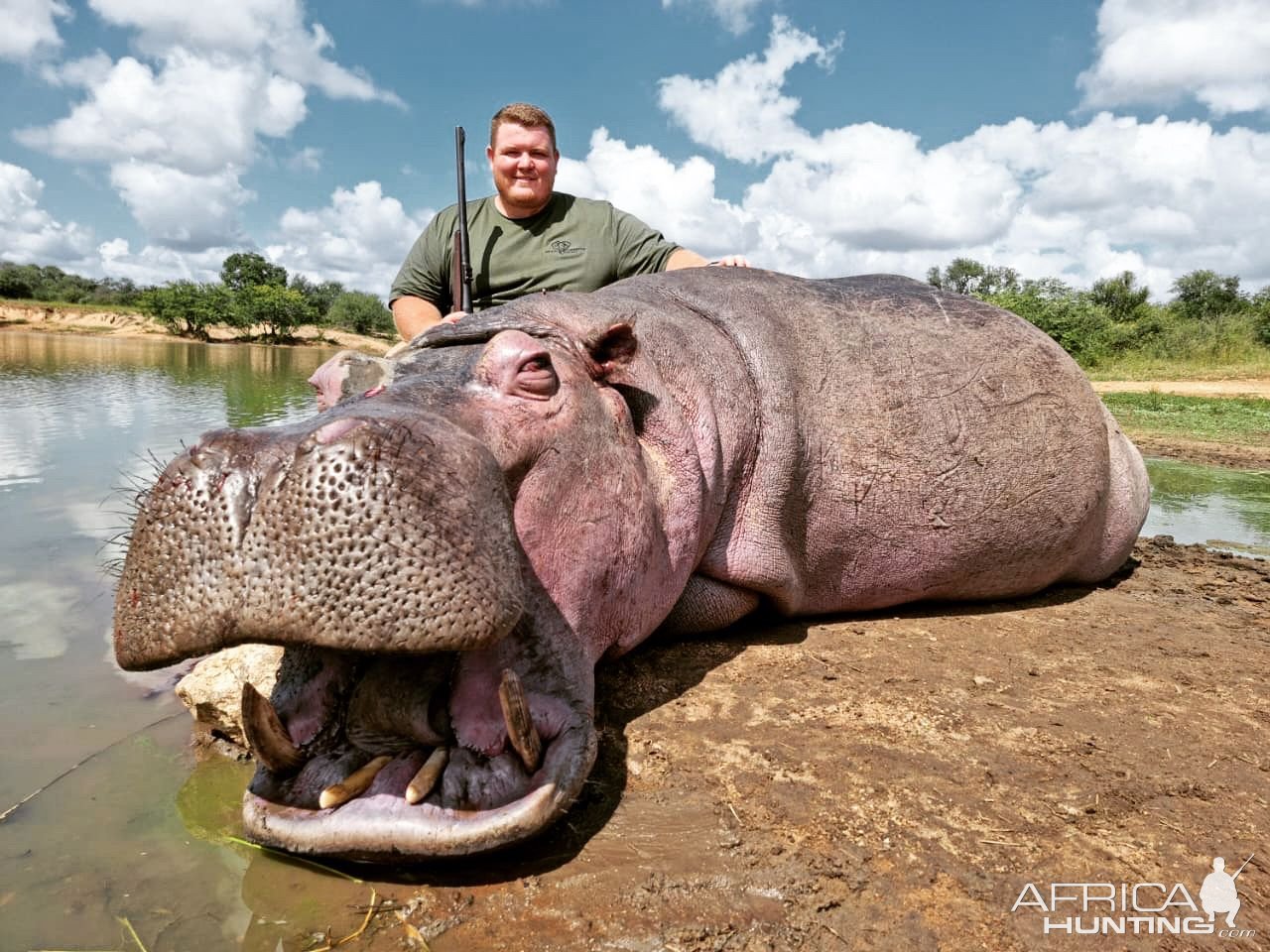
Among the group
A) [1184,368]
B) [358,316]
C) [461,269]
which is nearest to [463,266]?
[461,269]

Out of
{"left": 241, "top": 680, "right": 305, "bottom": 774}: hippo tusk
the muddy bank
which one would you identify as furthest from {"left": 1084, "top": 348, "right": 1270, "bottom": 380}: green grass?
{"left": 241, "top": 680, "right": 305, "bottom": 774}: hippo tusk

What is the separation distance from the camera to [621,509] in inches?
99.5

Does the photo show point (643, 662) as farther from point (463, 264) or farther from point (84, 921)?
point (463, 264)

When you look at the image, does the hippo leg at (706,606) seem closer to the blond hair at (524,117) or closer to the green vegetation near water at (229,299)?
the blond hair at (524,117)

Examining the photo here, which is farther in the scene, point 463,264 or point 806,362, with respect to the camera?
point 463,264

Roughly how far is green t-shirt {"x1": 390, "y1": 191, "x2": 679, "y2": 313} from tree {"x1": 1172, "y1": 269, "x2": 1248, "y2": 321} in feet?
141

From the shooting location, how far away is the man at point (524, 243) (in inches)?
200

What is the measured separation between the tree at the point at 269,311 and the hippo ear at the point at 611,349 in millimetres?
63777

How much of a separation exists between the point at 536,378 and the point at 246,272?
78.5m

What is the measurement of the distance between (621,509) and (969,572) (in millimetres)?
1996

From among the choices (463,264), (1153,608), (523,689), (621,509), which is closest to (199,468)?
(523,689)

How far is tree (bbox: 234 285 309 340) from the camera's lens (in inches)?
2370

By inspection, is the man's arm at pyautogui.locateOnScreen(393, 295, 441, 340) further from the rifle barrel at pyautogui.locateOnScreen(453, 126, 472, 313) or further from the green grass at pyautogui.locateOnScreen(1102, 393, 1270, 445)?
the green grass at pyautogui.locateOnScreen(1102, 393, 1270, 445)

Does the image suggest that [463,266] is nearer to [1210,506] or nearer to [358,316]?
[1210,506]
